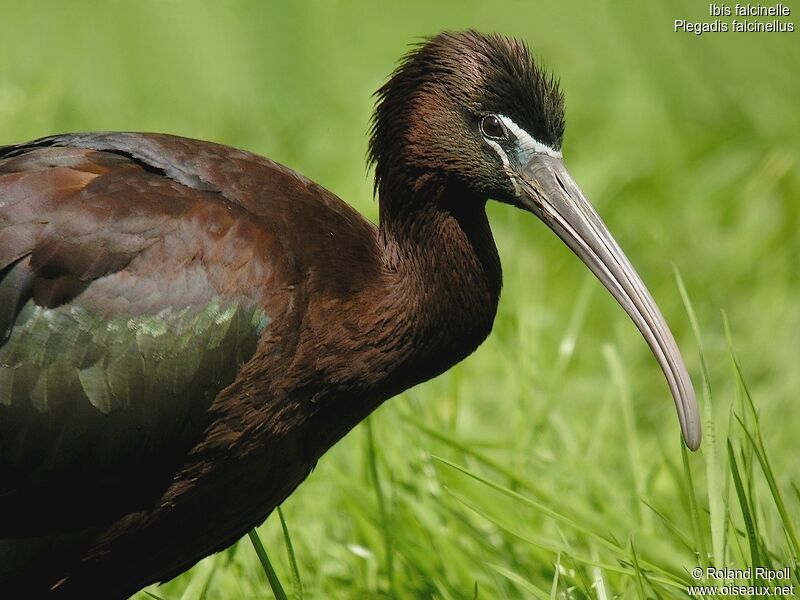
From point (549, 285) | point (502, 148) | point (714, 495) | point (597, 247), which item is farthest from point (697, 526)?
point (549, 285)

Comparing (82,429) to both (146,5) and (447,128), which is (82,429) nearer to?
(447,128)

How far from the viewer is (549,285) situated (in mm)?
7020

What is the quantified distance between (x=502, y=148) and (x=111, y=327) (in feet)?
3.64

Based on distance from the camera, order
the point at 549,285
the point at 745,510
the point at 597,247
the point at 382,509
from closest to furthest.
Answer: the point at 745,510
the point at 597,247
the point at 382,509
the point at 549,285

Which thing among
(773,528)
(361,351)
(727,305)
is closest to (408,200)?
(361,351)

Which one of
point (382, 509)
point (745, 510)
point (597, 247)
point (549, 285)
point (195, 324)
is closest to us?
point (745, 510)

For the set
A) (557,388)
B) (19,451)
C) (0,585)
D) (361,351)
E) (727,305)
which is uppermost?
(727,305)

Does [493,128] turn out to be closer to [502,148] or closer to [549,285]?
[502,148]

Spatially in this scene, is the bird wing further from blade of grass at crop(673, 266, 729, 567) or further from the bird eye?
blade of grass at crop(673, 266, 729, 567)

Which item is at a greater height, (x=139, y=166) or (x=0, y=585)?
(x=139, y=166)

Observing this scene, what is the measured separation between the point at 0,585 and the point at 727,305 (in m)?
3.96

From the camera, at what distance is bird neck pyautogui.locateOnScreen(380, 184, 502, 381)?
12.7 ft

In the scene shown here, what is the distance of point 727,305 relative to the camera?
6.68 metres

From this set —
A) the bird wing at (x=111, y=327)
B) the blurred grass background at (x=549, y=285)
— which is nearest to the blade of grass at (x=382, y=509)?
the blurred grass background at (x=549, y=285)
